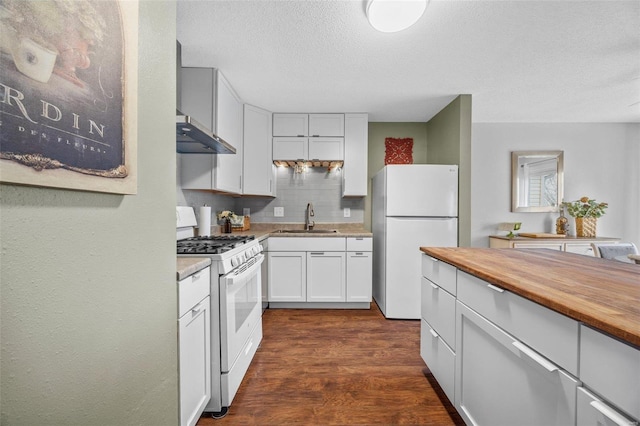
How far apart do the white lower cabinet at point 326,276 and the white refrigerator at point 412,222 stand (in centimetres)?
49

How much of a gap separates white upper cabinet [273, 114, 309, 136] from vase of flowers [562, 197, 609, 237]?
384 centimetres

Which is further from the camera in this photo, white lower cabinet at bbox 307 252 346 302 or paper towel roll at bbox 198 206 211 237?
white lower cabinet at bbox 307 252 346 302

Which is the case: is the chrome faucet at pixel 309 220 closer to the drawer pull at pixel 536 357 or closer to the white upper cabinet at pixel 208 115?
the white upper cabinet at pixel 208 115

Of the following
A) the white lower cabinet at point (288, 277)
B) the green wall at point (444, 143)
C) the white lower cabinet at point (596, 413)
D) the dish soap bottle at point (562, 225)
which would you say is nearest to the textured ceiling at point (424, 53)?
the green wall at point (444, 143)

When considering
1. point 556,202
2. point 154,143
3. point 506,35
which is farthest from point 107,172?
point 556,202

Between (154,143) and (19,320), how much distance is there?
642 millimetres

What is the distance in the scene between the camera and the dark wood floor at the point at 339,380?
146 centimetres

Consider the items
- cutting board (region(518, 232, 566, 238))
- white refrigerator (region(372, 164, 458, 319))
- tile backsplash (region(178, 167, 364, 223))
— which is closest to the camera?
white refrigerator (region(372, 164, 458, 319))

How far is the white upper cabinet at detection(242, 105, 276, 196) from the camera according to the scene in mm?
2994

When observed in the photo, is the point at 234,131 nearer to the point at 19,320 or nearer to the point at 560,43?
the point at 19,320

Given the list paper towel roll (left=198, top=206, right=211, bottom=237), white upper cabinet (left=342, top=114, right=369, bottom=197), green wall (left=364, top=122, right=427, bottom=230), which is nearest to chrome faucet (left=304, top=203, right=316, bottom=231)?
white upper cabinet (left=342, top=114, right=369, bottom=197)

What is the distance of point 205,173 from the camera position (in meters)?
2.37

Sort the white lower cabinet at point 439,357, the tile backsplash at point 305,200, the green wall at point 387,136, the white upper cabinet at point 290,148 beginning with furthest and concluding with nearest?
the green wall at point 387,136, the tile backsplash at point 305,200, the white upper cabinet at point 290,148, the white lower cabinet at point 439,357

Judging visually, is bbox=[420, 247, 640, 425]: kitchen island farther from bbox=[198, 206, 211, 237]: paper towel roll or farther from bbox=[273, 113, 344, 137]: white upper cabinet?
bbox=[273, 113, 344, 137]: white upper cabinet
